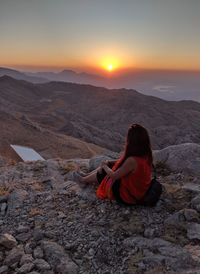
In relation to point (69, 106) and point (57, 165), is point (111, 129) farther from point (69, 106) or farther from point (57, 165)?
point (57, 165)

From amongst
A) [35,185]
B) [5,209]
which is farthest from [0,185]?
[5,209]

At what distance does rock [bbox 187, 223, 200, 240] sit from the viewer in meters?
6.76

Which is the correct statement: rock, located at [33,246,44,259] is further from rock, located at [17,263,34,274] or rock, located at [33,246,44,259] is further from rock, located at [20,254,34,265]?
rock, located at [17,263,34,274]

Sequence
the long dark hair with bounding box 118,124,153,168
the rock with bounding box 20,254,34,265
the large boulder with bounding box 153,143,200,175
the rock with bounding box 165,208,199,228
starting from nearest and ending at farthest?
the rock with bounding box 20,254,34,265, the rock with bounding box 165,208,199,228, the long dark hair with bounding box 118,124,153,168, the large boulder with bounding box 153,143,200,175

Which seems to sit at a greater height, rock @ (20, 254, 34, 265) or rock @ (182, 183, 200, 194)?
rock @ (182, 183, 200, 194)

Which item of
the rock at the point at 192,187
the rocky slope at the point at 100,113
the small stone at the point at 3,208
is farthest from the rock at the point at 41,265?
the rocky slope at the point at 100,113

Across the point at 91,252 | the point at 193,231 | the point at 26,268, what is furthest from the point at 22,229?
the point at 193,231

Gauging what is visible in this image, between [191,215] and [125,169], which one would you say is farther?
[125,169]

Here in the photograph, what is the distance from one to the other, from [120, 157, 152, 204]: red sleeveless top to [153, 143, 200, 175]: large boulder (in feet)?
7.91

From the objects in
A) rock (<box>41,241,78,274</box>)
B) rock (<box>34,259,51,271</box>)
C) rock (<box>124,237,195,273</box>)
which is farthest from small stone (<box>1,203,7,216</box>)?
rock (<box>124,237,195,273</box>)

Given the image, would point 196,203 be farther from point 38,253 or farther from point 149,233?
point 38,253

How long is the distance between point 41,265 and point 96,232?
4.15 feet

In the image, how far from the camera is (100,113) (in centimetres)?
11400

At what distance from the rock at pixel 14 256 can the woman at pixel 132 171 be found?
85.9 inches
